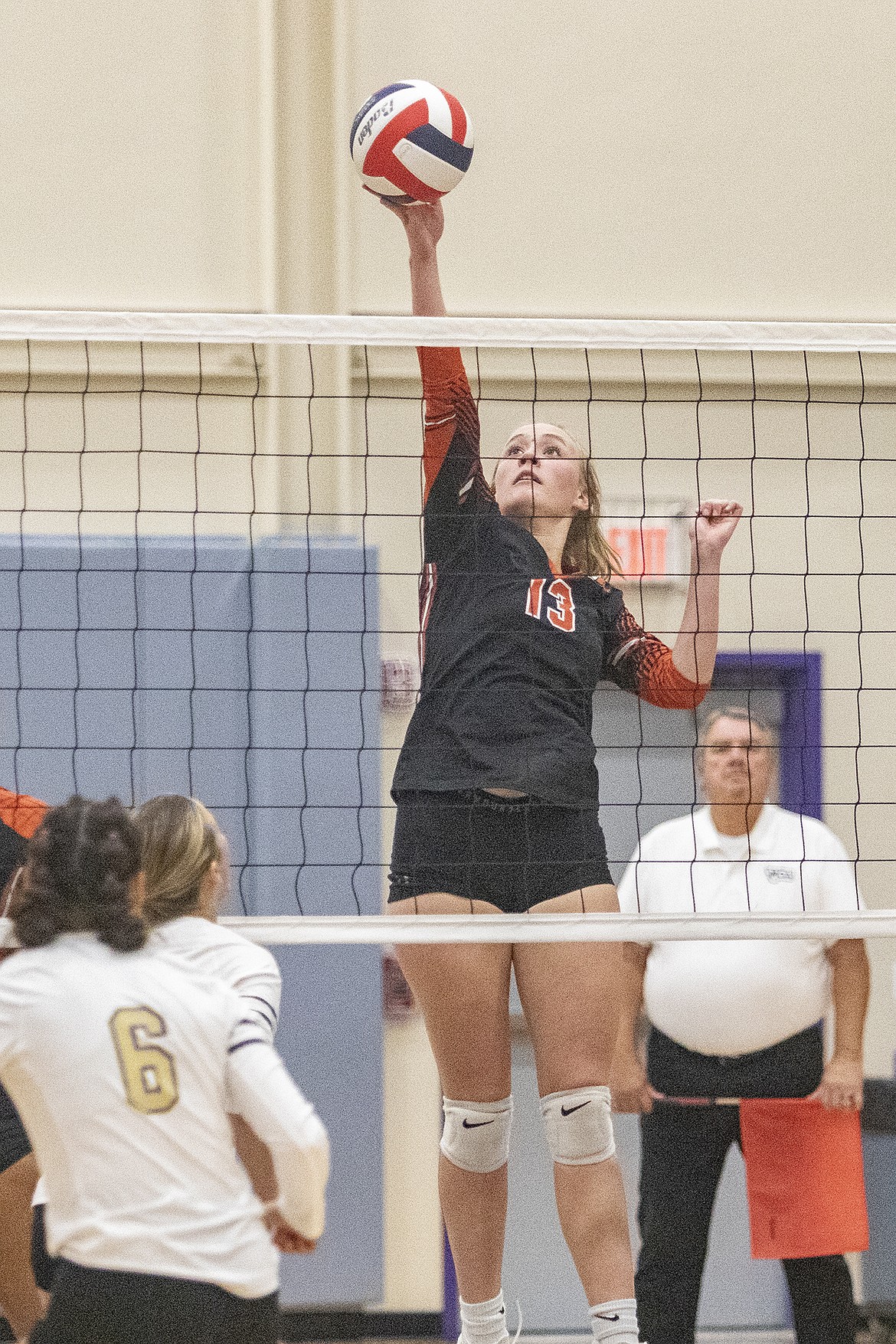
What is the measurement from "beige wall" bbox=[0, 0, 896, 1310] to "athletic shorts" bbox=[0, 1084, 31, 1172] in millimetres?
2280

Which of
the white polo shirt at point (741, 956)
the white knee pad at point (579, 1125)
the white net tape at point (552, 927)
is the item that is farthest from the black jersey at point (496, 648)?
the white polo shirt at point (741, 956)

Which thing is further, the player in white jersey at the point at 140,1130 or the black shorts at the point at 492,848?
the black shorts at the point at 492,848

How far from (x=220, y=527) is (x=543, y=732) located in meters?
2.88

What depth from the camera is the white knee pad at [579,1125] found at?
10.0 ft

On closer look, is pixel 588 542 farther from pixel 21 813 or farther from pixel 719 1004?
pixel 719 1004

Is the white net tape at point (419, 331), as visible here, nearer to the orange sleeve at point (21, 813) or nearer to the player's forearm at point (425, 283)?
the player's forearm at point (425, 283)

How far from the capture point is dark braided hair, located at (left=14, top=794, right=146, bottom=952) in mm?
2531

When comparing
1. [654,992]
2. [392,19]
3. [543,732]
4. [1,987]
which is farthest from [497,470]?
[392,19]

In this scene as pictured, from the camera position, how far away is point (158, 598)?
5.45m

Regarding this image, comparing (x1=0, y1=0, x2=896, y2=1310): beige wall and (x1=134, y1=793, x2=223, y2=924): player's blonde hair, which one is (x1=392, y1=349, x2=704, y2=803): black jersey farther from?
(x1=0, y1=0, x2=896, y2=1310): beige wall

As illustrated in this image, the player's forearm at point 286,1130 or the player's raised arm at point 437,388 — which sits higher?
the player's raised arm at point 437,388

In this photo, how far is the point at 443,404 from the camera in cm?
326

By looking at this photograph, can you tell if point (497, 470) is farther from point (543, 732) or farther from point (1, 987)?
point (1, 987)

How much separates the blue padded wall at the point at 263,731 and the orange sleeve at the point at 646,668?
2.10 m
